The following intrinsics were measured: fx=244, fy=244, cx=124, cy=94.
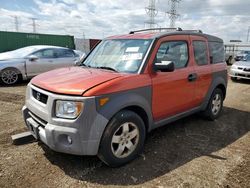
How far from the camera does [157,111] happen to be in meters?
3.77

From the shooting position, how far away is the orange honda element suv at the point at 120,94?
9.55ft

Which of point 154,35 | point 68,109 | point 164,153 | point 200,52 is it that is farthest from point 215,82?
point 68,109

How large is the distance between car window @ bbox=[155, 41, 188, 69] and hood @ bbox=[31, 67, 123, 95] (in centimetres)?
89

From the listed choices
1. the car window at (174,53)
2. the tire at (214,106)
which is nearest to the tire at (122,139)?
the car window at (174,53)

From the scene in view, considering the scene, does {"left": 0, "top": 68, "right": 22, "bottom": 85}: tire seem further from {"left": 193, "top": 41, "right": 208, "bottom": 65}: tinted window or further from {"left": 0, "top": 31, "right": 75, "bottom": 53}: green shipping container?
{"left": 0, "top": 31, "right": 75, "bottom": 53}: green shipping container

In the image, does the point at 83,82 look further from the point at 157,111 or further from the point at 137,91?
the point at 157,111

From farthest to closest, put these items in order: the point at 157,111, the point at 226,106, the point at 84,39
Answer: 1. the point at 84,39
2. the point at 226,106
3. the point at 157,111

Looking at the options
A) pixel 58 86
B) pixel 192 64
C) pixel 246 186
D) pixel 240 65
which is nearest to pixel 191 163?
pixel 246 186

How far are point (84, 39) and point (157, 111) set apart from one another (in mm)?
20649

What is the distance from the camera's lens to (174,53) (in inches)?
164

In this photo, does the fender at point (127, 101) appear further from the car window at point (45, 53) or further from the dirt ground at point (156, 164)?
the car window at point (45, 53)

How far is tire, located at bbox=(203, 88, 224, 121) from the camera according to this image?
17.1 ft

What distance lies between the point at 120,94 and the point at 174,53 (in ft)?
5.04

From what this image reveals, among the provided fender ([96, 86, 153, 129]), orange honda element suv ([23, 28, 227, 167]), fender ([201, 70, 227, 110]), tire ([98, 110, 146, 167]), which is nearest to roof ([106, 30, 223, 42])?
orange honda element suv ([23, 28, 227, 167])
